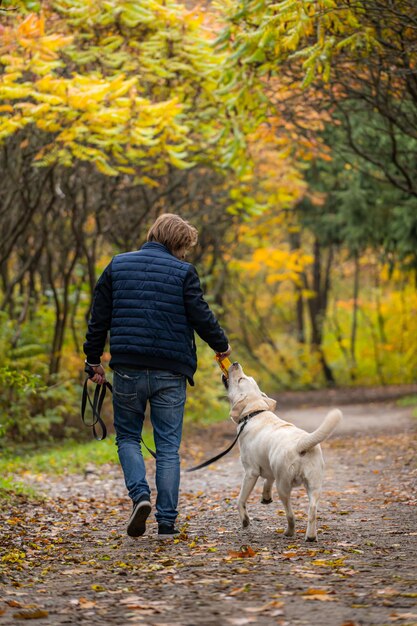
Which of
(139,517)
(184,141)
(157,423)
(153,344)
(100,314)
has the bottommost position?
(139,517)

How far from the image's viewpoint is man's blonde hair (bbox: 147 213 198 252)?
7180mm

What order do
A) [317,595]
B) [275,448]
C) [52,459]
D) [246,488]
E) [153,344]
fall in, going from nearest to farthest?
1. [317,595]
2. [275,448]
3. [153,344]
4. [246,488]
5. [52,459]

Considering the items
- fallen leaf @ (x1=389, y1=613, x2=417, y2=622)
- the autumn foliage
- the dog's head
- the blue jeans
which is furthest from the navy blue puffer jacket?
the autumn foliage

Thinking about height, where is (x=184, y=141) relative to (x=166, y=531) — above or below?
above

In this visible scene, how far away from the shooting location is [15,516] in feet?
27.9

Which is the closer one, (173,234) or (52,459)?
(173,234)

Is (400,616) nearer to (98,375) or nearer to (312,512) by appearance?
(312,512)

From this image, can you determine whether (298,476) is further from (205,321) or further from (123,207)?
(123,207)

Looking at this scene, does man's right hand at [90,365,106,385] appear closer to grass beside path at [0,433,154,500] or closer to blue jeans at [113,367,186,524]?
blue jeans at [113,367,186,524]

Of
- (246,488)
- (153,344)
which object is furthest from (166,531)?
(153,344)

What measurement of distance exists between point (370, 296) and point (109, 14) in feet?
77.0

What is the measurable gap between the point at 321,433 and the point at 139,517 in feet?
4.73

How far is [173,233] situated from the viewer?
7.17 meters

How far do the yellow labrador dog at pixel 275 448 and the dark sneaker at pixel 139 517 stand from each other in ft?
2.46
